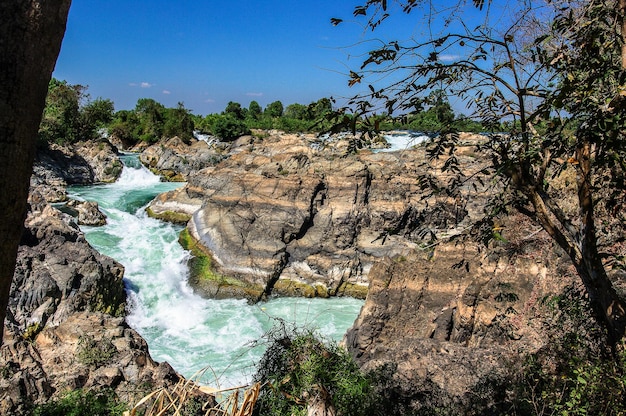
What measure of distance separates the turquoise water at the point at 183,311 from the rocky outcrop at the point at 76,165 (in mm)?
7701

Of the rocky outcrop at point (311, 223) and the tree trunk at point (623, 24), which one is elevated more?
the tree trunk at point (623, 24)

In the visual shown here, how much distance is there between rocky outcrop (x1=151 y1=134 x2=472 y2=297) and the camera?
15273mm

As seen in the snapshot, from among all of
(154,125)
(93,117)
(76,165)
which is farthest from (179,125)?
(76,165)

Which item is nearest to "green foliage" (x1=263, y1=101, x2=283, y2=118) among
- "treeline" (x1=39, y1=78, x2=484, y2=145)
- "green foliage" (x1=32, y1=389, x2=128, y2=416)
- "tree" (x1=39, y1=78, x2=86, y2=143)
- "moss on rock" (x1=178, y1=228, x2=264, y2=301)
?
"treeline" (x1=39, y1=78, x2=484, y2=145)

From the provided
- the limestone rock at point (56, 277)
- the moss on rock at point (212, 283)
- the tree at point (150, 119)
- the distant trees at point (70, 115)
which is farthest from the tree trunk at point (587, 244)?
the tree at point (150, 119)

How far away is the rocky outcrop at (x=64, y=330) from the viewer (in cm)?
531

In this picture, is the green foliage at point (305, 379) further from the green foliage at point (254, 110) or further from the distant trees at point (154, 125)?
the green foliage at point (254, 110)

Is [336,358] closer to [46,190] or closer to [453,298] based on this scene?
[453,298]

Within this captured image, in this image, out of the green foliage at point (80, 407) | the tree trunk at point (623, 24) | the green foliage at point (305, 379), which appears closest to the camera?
the tree trunk at point (623, 24)

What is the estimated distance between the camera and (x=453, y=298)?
27.4 ft

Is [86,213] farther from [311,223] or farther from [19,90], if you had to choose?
[19,90]

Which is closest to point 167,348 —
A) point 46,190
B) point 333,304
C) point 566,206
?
point 333,304

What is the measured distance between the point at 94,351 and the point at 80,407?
2734 mm

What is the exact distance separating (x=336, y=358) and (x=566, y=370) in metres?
2.11
